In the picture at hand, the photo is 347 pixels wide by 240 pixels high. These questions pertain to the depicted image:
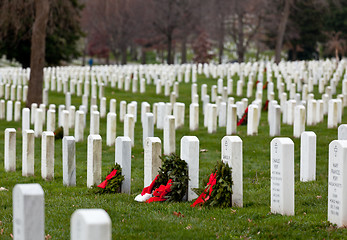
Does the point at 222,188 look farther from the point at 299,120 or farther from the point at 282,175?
the point at 299,120

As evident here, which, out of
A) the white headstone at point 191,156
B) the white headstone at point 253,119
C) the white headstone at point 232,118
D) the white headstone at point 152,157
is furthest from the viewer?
the white headstone at point 232,118

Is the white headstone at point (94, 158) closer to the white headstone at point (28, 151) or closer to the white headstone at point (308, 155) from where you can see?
the white headstone at point (28, 151)

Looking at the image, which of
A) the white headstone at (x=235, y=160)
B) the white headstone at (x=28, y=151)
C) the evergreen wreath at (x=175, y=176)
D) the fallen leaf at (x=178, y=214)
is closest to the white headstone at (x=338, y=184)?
the white headstone at (x=235, y=160)

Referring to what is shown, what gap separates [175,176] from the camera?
7.69 meters

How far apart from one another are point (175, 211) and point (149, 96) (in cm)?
1937

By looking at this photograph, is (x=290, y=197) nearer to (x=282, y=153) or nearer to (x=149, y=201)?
(x=282, y=153)

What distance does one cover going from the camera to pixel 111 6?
7500cm

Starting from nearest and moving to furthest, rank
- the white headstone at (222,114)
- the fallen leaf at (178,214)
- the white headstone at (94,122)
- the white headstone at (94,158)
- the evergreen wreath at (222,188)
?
1. the fallen leaf at (178,214)
2. the evergreen wreath at (222,188)
3. the white headstone at (94,158)
4. the white headstone at (94,122)
5. the white headstone at (222,114)

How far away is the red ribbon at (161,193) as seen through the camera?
25.6 ft

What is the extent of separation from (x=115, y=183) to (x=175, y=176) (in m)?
1.28

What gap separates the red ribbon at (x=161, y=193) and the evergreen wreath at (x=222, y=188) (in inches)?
24.6

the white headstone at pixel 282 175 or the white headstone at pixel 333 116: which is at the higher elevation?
the white headstone at pixel 333 116

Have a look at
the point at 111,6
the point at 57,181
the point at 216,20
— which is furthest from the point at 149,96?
the point at 111,6

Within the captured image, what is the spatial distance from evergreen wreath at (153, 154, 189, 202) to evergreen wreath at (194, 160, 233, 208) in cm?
43
